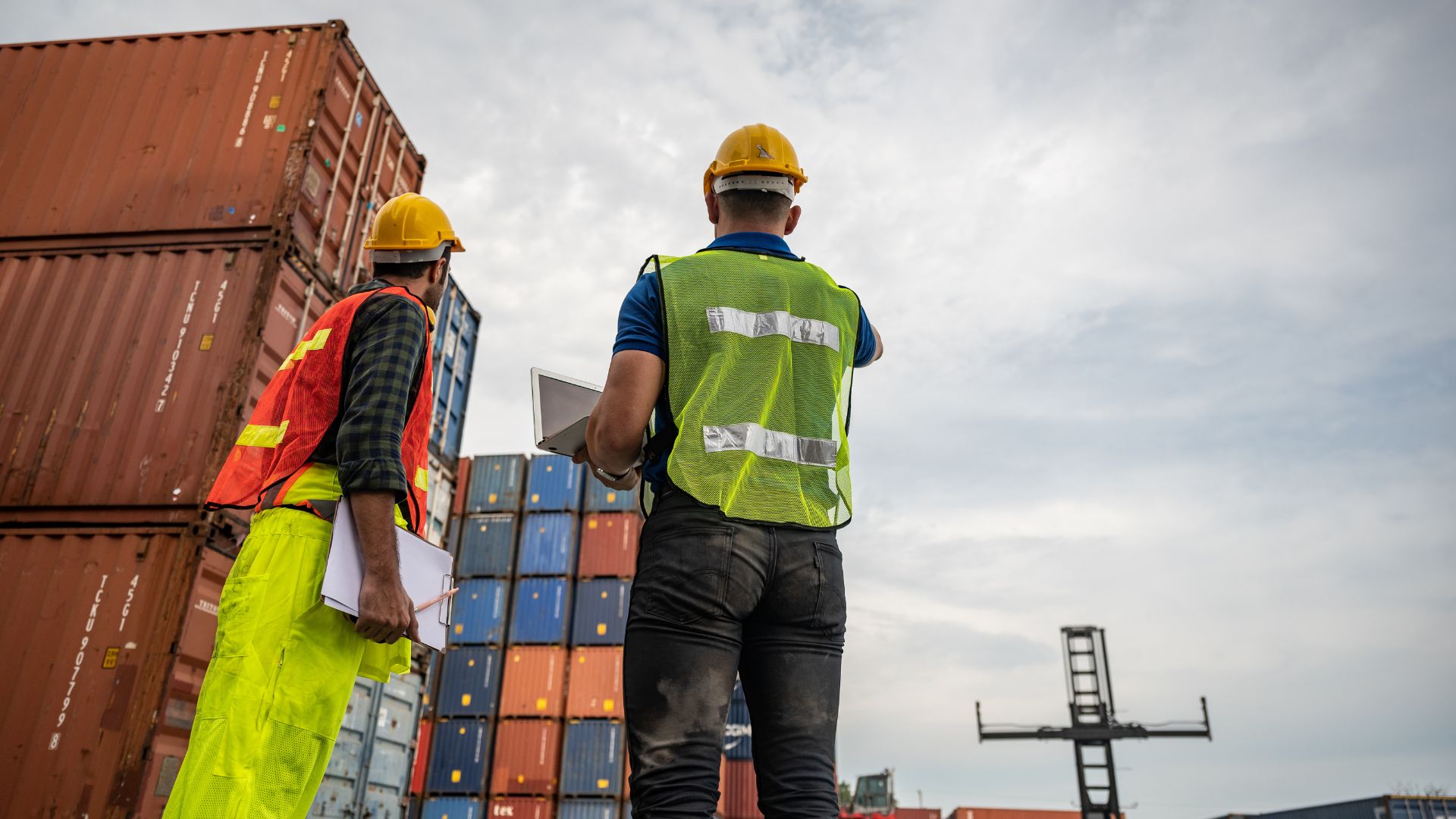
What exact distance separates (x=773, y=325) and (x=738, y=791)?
65.0 feet

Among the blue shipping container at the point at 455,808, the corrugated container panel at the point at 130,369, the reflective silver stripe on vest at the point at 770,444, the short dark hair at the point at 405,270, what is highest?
the corrugated container panel at the point at 130,369

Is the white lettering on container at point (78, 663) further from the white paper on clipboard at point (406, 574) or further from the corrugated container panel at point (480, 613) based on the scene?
the corrugated container panel at point (480, 613)

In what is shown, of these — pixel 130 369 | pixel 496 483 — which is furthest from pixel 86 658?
pixel 496 483

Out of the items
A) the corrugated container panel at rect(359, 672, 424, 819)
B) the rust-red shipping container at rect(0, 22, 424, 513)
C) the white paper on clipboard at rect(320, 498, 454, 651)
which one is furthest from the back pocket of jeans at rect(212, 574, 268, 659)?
the corrugated container panel at rect(359, 672, 424, 819)

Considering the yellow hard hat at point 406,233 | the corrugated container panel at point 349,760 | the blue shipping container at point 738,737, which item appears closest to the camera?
the yellow hard hat at point 406,233

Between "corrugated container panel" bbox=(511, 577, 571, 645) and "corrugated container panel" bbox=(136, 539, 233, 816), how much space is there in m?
9.92

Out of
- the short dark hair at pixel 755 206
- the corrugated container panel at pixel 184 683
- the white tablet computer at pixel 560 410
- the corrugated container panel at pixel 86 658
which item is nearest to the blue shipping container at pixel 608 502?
the corrugated container panel at pixel 184 683

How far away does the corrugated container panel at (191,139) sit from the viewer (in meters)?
8.53

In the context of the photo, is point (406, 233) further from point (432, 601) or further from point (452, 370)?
point (452, 370)

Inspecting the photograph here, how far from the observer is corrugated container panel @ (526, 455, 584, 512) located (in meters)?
18.1

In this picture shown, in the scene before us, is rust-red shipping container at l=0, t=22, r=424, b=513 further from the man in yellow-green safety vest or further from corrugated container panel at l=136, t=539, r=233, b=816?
the man in yellow-green safety vest

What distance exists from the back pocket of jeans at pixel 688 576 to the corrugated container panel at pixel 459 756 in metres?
15.5

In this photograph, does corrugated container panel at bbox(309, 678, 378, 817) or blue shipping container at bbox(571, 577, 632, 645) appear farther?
blue shipping container at bbox(571, 577, 632, 645)

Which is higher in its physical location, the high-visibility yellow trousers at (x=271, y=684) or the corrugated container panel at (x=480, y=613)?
the corrugated container panel at (x=480, y=613)
